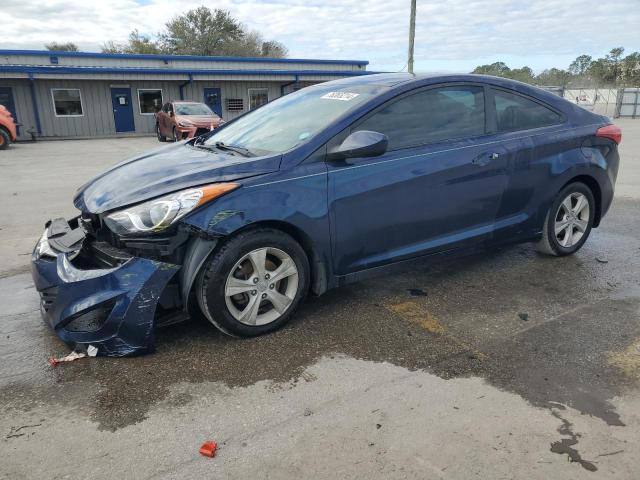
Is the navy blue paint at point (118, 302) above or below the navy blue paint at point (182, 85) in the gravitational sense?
below

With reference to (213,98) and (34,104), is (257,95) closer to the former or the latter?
(213,98)

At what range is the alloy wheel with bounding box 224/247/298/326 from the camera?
3.14 m

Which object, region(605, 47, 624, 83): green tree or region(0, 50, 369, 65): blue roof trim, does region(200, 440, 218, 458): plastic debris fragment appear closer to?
region(0, 50, 369, 65): blue roof trim

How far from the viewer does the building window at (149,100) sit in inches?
1013

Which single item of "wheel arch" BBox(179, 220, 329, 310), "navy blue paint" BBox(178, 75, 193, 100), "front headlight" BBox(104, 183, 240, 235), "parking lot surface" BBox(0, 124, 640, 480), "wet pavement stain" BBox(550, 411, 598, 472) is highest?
"navy blue paint" BBox(178, 75, 193, 100)

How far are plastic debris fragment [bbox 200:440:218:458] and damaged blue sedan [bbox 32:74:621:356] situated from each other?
35.0 inches

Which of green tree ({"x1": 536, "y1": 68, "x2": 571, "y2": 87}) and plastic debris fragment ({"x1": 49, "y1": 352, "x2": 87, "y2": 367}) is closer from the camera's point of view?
plastic debris fragment ({"x1": 49, "y1": 352, "x2": 87, "y2": 367})

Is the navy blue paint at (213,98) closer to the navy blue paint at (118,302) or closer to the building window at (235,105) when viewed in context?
the building window at (235,105)

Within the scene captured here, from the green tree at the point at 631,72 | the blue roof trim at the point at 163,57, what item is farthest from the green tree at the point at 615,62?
the blue roof trim at the point at 163,57

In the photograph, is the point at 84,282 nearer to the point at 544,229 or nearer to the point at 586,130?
the point at 544,229

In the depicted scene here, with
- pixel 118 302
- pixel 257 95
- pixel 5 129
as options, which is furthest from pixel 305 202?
pixel 257 95

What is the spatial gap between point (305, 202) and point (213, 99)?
84.0 feet

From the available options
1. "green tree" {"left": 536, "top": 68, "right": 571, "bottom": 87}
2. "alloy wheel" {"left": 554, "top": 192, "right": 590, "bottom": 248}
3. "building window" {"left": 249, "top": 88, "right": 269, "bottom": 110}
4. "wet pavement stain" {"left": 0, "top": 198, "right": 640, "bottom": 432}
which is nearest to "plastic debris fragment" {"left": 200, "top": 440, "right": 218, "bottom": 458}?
"wet pavement stain" {"left": 0, "top": 198, "right": 640, "bottom": 432}

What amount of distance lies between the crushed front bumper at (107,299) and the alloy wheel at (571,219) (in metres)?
3.51
